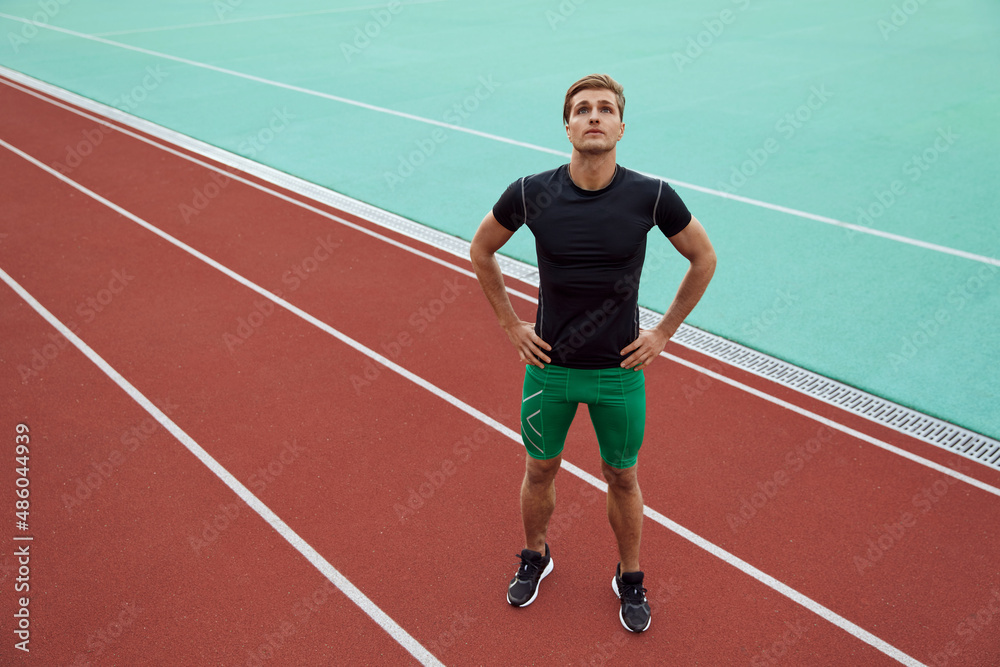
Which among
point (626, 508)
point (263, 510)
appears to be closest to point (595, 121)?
point (626, 508)

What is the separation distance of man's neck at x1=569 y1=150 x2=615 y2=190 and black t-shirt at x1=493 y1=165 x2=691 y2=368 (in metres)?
0.02

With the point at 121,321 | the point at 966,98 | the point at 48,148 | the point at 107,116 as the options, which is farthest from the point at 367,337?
the point at 966,98

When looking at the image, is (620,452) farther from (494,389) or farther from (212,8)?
(212,8)

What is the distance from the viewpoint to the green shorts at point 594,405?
11.6ft

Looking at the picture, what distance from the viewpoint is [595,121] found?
320cm

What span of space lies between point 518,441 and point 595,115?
268 cm

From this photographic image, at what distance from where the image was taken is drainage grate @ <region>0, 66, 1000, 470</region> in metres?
5.18

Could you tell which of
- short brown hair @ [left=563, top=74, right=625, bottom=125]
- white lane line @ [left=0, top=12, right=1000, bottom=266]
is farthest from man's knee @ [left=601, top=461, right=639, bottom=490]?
white lane line @ [left=0, top=12, right=1000, bottom=266]

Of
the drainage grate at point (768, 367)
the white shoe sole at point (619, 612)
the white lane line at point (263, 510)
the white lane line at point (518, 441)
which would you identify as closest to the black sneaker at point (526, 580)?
the white shoe sole at point (619, 612)

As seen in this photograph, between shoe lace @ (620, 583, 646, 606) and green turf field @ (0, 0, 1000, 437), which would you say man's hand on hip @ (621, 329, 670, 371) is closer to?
shoe lace @ (620, 583, 646, 606)

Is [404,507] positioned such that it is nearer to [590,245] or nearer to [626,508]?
[626,508]

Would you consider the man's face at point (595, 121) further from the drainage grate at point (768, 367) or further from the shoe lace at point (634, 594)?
the drainage grate at point (768, 367)

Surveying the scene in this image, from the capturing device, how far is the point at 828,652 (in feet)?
12.5

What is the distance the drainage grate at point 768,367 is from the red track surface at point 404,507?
0.15 m
